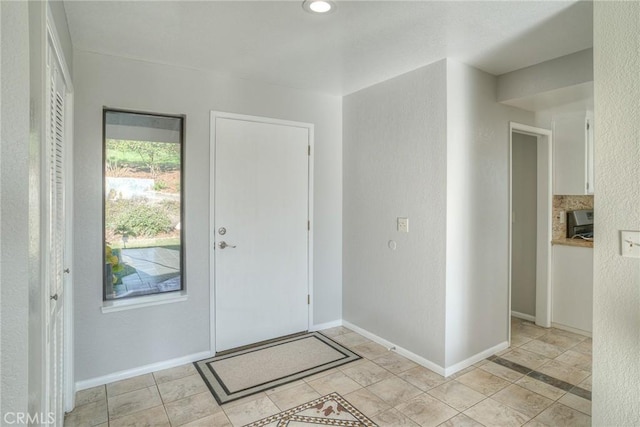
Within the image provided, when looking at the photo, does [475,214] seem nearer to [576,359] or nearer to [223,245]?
[576,359]

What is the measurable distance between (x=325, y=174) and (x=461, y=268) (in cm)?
164

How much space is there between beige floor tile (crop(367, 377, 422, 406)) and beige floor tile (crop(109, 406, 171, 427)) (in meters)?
1.38

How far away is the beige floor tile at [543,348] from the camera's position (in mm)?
3113

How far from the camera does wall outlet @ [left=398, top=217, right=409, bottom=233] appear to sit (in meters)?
3.07

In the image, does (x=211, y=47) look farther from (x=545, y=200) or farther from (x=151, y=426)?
(x=545, y=200)

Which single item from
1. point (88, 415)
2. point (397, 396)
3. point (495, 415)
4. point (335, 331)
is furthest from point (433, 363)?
point (88, 415)

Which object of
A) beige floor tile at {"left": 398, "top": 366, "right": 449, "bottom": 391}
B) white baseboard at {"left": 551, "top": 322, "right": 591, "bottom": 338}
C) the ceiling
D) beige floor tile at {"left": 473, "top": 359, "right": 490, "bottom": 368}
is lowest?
beige floor tile at {"left": 398, "top": 366, "right": 449, "bottom": 391}

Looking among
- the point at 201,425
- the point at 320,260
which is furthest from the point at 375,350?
the point at 201,425

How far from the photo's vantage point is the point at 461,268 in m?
2.85

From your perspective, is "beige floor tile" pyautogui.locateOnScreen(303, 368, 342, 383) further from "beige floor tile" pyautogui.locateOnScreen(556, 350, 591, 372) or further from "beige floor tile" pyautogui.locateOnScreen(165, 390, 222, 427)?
"beige floor tile" pyautogui.locateOnScreen(556, 350, 591, 372)

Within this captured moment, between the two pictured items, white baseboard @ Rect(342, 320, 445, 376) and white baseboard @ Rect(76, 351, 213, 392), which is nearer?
white baseboard @ Rect(76, 351, 213, 392)

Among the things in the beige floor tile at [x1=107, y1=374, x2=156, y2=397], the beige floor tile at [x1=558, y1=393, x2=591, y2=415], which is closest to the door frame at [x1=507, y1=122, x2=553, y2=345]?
the beige floor tile at [x1=558, y1=393, x2=591, y2=415]

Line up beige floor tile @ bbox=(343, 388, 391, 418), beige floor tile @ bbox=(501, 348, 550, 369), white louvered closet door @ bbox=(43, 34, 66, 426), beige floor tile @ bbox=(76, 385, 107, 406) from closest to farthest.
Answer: white louvered closet door @ bbox=(43, 34, 66, 426) → beige floor tile @ bbox=(343, 388, 391, 418) → beige floor tile @ bbox=(76, 385, 107, 406) → beige floor tile @ bbox=(501, 348, 550, 369)

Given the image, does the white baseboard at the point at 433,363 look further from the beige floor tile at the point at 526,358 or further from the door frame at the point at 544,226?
the door frame at the point at 544,226
